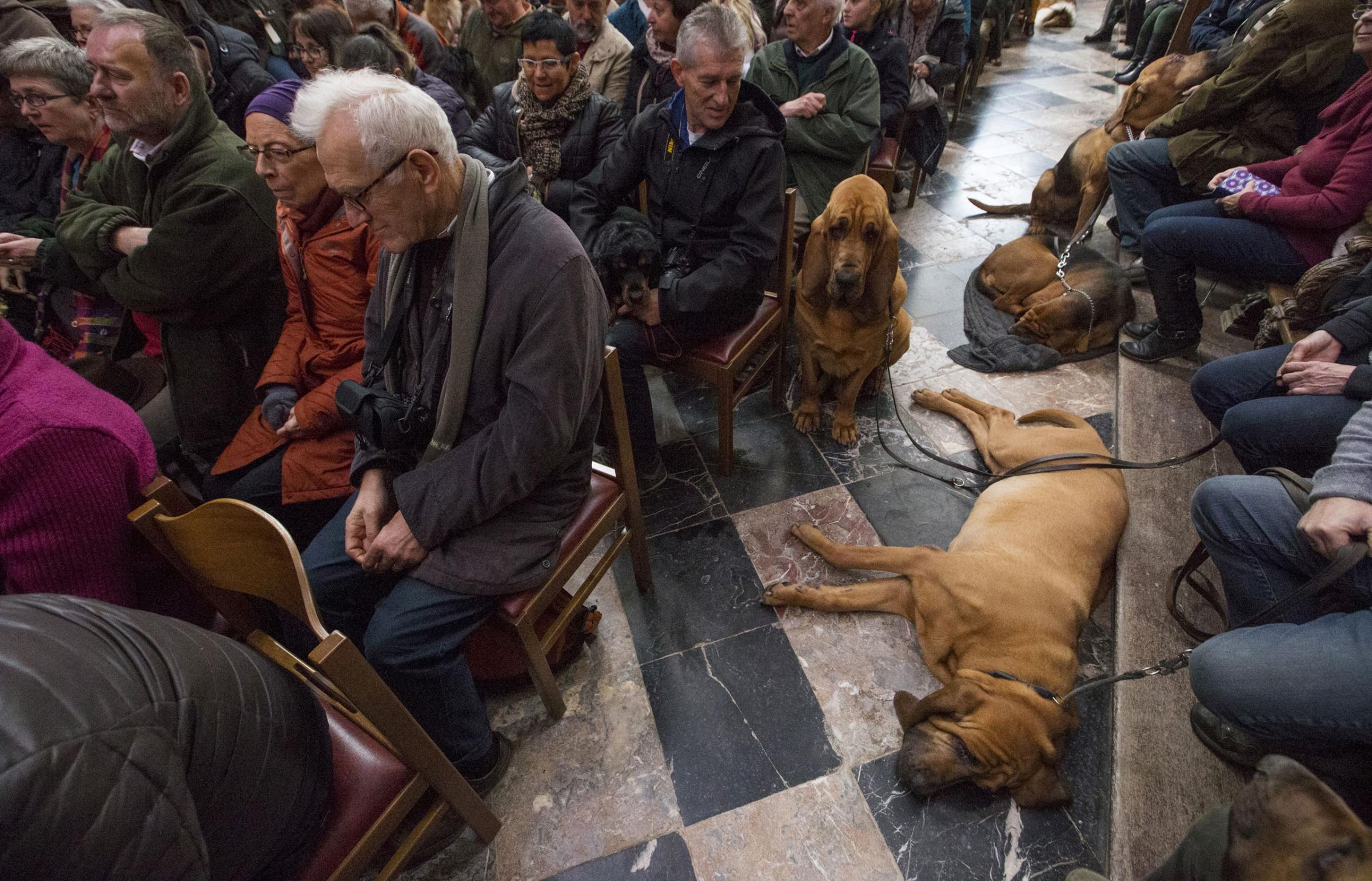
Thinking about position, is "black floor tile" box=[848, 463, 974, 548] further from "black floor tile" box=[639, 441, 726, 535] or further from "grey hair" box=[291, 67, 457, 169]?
"grey hair" box=[291, 67, 457, 169]

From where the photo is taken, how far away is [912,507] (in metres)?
2.85

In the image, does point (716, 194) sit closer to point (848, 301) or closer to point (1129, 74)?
point (848, 301)

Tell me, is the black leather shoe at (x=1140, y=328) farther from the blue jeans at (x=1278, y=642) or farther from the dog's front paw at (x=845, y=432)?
the blue jeans at (x=1278, y=642)

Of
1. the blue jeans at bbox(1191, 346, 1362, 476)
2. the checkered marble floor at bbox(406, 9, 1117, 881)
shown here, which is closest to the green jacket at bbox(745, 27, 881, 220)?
the checkered marble floor at bbox(406, 9, 1117, 881)

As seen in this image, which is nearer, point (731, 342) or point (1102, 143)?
point (731, 342)

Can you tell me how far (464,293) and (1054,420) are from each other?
8.57 feet

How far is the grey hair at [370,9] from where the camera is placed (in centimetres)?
383

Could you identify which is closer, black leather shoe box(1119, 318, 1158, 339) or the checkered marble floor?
the checkered marble floor

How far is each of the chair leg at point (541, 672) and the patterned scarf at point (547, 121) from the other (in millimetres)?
2454

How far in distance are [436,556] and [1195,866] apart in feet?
5.51

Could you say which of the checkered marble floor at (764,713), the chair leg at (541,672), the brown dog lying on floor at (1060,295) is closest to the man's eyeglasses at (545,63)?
the checkered marble floor at (764,713)

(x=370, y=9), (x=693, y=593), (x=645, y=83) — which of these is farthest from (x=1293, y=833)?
(x=370, y=9)

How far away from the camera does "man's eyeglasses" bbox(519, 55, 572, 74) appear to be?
301 cm

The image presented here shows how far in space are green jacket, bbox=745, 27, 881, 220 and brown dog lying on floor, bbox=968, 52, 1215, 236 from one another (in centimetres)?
173
